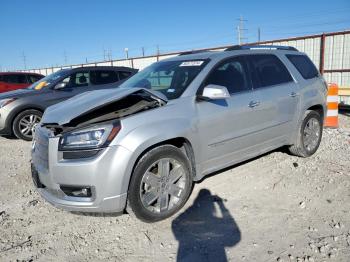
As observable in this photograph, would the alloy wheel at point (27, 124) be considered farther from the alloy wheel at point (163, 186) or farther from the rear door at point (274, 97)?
the rear door at point (274, 97)

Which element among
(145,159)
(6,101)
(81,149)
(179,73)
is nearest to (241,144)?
(179,73)

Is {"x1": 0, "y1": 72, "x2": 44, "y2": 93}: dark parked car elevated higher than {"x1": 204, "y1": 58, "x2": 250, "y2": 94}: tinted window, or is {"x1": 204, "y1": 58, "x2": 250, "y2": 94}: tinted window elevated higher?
{"x1": 204, "y1": 58, "x2": 250, "y2": 94}: tinted window

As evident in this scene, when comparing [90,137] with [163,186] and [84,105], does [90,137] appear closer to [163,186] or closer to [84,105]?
[84,105]

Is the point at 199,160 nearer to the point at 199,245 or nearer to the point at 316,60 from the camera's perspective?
the point at 199,245

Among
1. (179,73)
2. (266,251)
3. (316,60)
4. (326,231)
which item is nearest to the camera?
(266,251)

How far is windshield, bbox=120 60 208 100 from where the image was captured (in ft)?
12.1

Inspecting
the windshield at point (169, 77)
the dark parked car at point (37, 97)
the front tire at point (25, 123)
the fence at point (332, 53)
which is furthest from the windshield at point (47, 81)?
the fence at point (332, 53)

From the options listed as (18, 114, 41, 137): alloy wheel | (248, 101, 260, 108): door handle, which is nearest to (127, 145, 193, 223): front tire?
(248, 101, 260, 108): door handle

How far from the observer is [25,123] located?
729cm

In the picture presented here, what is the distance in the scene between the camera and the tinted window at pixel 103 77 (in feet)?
27.0

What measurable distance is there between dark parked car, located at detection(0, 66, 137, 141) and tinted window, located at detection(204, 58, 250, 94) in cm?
472

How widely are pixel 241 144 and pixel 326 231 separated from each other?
4.58 feet

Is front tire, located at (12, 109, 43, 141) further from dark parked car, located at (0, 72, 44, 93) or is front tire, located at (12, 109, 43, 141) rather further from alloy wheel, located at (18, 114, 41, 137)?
dark parked car, located at (0, 72, 44, 93)

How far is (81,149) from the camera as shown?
2.90 m
